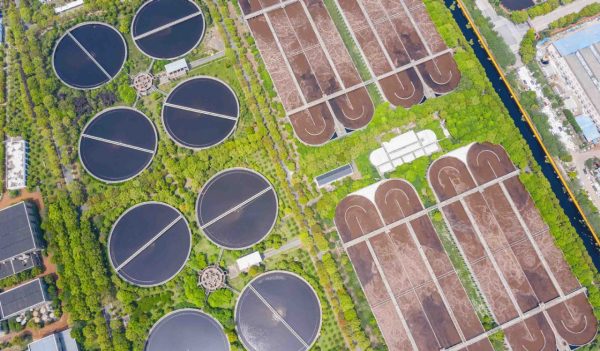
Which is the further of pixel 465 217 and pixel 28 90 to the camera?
pixel 28 90

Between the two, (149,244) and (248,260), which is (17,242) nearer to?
(149,244)

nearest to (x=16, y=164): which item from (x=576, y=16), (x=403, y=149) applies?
(x=403, y=149)

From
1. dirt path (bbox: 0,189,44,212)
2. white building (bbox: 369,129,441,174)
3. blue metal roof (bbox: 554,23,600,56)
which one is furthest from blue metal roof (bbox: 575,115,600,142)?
dirt path (bbox: 0,189,44,212)

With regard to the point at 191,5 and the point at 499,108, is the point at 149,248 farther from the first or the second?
the point at 499,108

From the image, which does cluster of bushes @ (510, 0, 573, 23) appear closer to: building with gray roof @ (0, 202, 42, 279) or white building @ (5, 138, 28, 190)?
Answer: white building @ (5, 138, 28, 190)

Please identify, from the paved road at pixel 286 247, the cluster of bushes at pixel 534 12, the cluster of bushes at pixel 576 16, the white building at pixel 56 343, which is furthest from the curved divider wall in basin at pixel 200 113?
the cluster of bushes at pixel 576 16

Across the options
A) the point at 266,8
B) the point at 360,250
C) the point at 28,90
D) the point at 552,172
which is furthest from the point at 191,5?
the point at 552,172
